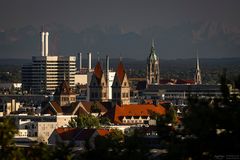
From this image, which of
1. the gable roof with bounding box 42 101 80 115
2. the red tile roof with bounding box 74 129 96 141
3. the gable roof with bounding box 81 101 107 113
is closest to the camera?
the red tile roof with bounding box 74 129 96 141

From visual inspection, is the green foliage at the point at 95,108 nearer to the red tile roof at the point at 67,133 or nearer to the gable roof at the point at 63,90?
the gable roof at the point at 63,90

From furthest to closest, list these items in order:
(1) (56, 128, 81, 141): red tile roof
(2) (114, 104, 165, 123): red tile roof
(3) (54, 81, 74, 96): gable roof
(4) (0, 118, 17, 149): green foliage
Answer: (3) (54, 81, 74, 96): gable roof < (2) (114, 104, 165, 123): red tile roof < (1) (56, 128, 81, 141): red tile roof < (4) (0, 118, 17, 149): green foliage

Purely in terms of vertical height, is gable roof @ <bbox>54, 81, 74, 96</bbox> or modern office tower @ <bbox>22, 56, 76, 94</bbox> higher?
modern office tower @ <bbox>22, 56, 76, 94</bbox>

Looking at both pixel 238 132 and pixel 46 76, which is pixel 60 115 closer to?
pixel 238 132

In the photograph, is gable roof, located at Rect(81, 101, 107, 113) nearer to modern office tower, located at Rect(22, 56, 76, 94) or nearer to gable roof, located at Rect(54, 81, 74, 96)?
gable roof, located at Rect(54, 81, 74, 96)

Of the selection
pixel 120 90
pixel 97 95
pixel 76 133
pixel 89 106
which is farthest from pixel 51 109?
pixel 76 133

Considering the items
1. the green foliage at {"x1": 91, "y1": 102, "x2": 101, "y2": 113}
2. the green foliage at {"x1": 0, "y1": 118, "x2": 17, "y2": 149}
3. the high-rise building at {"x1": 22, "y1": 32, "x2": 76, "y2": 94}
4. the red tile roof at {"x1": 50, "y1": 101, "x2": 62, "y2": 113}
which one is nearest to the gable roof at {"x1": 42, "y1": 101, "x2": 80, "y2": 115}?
the red tile roof at {"x1": 50, "y1": 101, "x2": 62, "y2": 113}

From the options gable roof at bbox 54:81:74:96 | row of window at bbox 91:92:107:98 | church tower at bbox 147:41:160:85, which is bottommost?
row of window at bbox 91:92:107:98

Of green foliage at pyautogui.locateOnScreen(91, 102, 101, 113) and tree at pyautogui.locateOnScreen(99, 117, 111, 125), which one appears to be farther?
green foliage at pyautogui.locateOnScreen(91, 102, 101, 113)

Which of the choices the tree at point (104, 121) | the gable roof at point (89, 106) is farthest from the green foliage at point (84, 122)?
the gable roof at point (89, 106)

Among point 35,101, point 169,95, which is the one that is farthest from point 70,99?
point 169,95

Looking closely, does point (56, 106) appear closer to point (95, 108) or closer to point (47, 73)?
point (95, 108)
